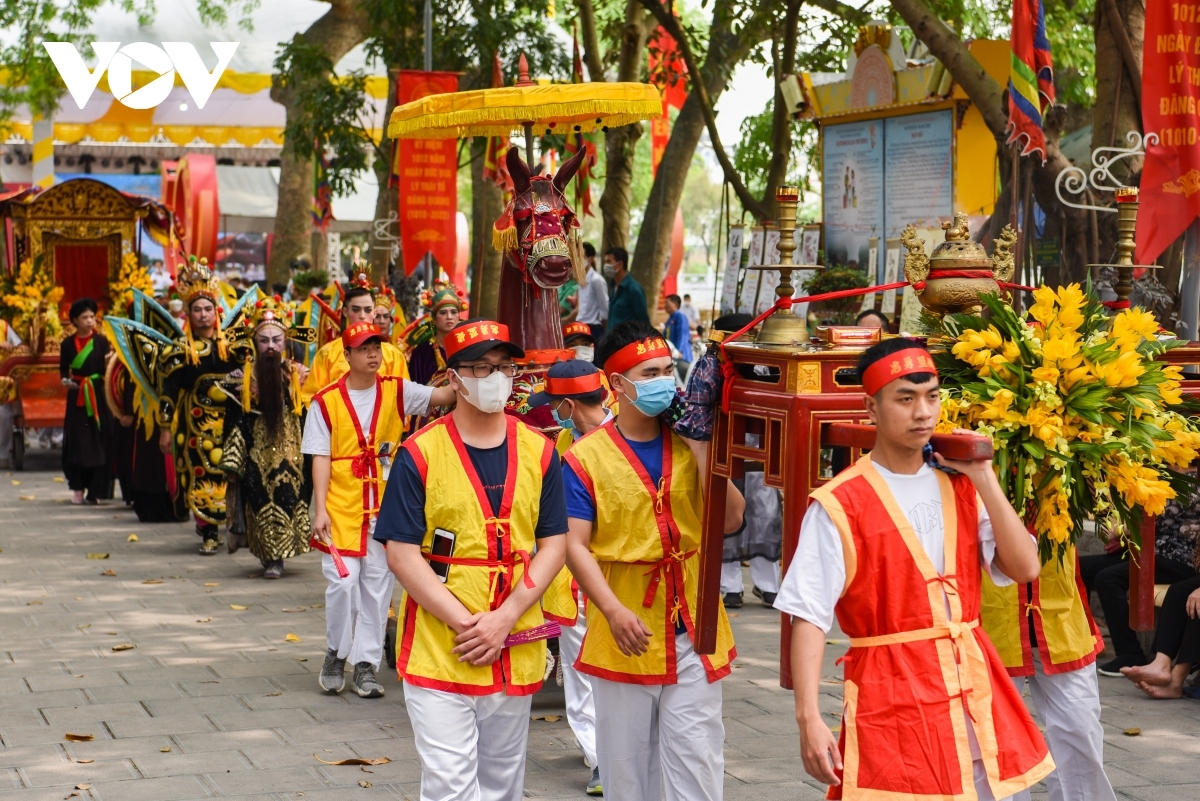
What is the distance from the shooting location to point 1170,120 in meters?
8.73

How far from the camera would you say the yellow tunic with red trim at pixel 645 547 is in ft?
15.8

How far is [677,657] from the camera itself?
480 centimetres

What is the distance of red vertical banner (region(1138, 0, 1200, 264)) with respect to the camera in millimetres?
8641

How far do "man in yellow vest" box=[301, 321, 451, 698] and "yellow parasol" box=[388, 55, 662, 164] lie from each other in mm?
1205

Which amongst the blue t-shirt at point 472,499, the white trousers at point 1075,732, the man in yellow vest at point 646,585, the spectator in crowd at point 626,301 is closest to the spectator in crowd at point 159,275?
the spectator in crowd at point 626,301

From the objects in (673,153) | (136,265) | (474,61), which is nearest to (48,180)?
(136,265)

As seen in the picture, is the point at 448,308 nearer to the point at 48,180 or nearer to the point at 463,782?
the point at 463,782

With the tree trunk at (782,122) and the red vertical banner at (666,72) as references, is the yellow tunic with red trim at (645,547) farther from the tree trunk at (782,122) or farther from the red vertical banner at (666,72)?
the red vertical banner at (666,72)

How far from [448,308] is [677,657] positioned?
16.5 ft

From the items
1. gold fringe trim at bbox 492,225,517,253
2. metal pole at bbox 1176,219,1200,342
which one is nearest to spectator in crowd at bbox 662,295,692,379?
metal pole at bbox 1176,219,1200,342

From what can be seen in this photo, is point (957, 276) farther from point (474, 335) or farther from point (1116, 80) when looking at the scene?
point (1116, 80)

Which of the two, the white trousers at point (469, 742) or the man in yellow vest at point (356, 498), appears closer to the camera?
the white trousers at point (469, 742)

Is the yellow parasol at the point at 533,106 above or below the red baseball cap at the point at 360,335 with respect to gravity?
above

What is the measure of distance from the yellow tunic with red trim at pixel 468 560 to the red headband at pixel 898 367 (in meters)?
1.35
